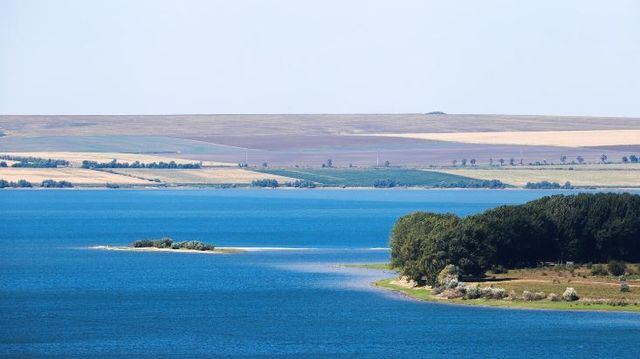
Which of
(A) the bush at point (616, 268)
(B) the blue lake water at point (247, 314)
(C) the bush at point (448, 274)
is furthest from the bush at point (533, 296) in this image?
(A) the bush at point (616, 268)

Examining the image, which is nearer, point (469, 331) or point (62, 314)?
point (469, 331)

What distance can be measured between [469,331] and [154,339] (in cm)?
1382

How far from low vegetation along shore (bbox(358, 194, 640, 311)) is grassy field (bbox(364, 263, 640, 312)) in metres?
0.05

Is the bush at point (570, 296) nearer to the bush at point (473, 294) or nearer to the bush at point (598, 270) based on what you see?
the bush at point (473, 294)

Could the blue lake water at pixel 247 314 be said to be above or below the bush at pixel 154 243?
above

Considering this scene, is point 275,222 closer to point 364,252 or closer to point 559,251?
point 364,252

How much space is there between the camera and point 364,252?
11925 centimetres

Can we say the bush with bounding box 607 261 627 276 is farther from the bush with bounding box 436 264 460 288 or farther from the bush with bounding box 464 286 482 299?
the bush with bounding box 464 286 482 299

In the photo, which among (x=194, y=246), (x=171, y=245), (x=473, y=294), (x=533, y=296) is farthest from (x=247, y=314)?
(x=171, y=245)

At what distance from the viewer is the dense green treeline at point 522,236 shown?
3511 inches

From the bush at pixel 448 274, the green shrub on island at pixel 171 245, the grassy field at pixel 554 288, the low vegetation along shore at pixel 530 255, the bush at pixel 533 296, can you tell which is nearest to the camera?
the grassy field at pixel 554 288

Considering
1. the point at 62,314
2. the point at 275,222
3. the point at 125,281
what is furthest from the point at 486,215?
the point at 275,222

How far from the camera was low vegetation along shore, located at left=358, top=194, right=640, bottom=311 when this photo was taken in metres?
82.7

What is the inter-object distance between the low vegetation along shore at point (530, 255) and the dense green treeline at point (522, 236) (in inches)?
2.1
